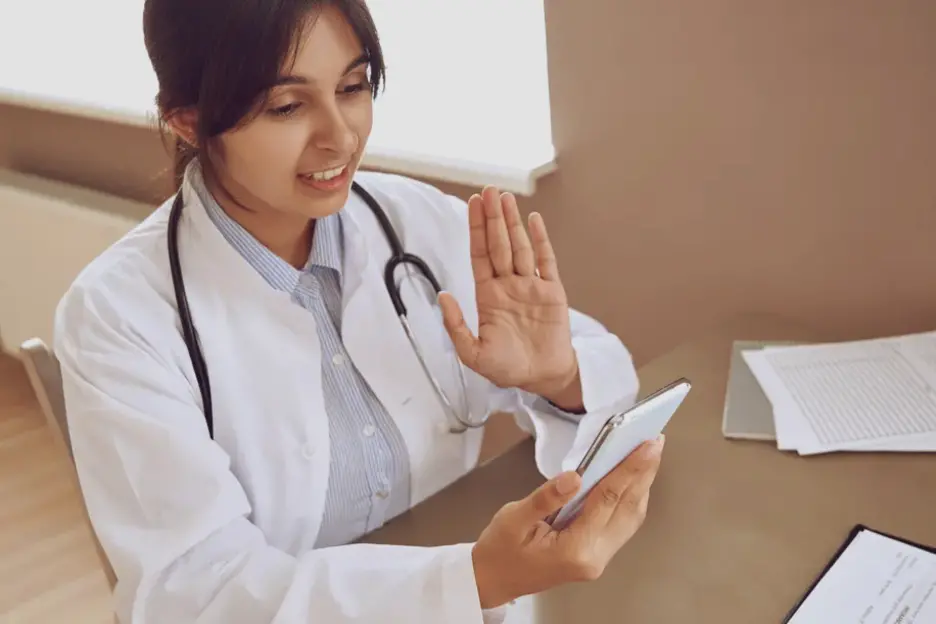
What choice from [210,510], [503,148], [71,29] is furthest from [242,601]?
[71,29]

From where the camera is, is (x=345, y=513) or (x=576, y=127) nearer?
(x=345, y=513)

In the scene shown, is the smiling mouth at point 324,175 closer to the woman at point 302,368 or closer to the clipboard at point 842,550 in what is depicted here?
the woman at point 302,368

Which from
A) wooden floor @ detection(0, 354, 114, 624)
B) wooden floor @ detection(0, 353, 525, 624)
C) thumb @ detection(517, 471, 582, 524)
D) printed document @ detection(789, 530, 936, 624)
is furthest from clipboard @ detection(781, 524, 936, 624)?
wooden floor @ detection(0, 354, 114, 624)

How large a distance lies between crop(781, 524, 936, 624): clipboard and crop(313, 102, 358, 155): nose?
63 cm

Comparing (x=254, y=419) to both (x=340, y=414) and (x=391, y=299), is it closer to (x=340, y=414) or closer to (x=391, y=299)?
(x=340, y=414)

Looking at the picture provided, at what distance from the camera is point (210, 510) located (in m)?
0.78

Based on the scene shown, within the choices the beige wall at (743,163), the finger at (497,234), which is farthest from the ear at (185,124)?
the beige wall at (743,163)

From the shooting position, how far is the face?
86 cm

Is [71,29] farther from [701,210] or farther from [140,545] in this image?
[140,545]

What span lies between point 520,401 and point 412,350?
17cm

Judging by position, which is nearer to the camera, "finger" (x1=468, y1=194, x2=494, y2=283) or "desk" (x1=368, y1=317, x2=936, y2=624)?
"desk" (x1=368, y1=317, x2=936, y2=624)

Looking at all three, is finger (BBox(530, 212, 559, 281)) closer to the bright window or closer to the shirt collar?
the shirt collar

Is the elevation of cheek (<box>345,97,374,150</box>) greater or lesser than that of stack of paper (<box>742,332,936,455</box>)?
greater

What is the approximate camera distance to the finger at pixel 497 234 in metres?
0.96
